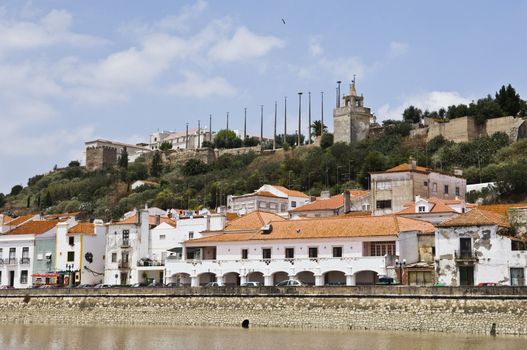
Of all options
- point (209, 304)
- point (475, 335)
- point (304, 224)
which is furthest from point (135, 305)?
point (475, 335)

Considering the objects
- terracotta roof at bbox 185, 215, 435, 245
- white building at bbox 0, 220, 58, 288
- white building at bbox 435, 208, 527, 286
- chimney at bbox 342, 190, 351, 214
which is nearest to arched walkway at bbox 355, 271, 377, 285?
terracotta roof at bbox 185, 215, 435, 245

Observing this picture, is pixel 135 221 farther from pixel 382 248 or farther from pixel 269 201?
pixel 269 201

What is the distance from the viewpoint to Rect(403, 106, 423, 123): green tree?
12912 centimetres

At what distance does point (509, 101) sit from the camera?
363 ft

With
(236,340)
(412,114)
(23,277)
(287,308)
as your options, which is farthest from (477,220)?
(412,114)

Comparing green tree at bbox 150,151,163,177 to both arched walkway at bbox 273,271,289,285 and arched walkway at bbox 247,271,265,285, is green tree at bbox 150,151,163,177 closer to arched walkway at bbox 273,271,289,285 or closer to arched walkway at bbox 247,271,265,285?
arched walkway at bbox 247,271,265,285

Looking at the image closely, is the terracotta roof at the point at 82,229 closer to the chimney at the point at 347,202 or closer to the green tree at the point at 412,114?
the chimney at the point at 347,202

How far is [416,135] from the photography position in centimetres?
11662

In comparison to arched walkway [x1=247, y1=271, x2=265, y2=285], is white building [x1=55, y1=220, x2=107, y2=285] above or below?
above

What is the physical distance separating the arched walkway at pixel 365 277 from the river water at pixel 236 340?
897 centimetres

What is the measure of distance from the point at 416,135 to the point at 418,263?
2600 inches

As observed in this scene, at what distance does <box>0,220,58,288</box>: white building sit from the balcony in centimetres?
3605

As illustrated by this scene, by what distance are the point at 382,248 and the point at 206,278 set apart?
43.4 feet

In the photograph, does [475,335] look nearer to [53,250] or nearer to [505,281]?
[505,281]
